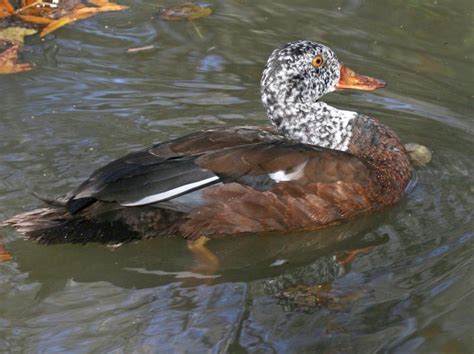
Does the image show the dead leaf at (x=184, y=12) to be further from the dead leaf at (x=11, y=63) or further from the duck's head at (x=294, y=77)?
the duck's head at (x=294, y=77)

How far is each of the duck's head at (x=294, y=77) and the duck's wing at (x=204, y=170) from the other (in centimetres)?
47

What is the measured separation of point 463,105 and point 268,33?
2023mm

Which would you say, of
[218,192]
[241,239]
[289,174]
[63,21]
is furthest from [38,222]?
[63,21]

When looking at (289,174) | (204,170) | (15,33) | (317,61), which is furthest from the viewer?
(15,33)

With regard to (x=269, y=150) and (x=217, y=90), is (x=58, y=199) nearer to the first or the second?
(x=269, y=150)

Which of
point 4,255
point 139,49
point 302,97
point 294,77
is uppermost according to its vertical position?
point 294,77

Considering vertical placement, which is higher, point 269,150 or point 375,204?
point 269,150

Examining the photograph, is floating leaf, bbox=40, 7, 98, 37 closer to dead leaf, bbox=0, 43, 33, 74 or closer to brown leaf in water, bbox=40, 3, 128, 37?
brown leaf in water, bbox=40, 3, 128, 37

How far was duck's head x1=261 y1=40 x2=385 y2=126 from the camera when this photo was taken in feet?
20.5

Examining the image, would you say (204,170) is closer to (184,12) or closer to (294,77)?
(294,77)

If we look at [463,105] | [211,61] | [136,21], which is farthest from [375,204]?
[136,21]

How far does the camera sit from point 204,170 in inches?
217

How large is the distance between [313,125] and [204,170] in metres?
1.14

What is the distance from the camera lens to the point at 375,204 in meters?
5.97
